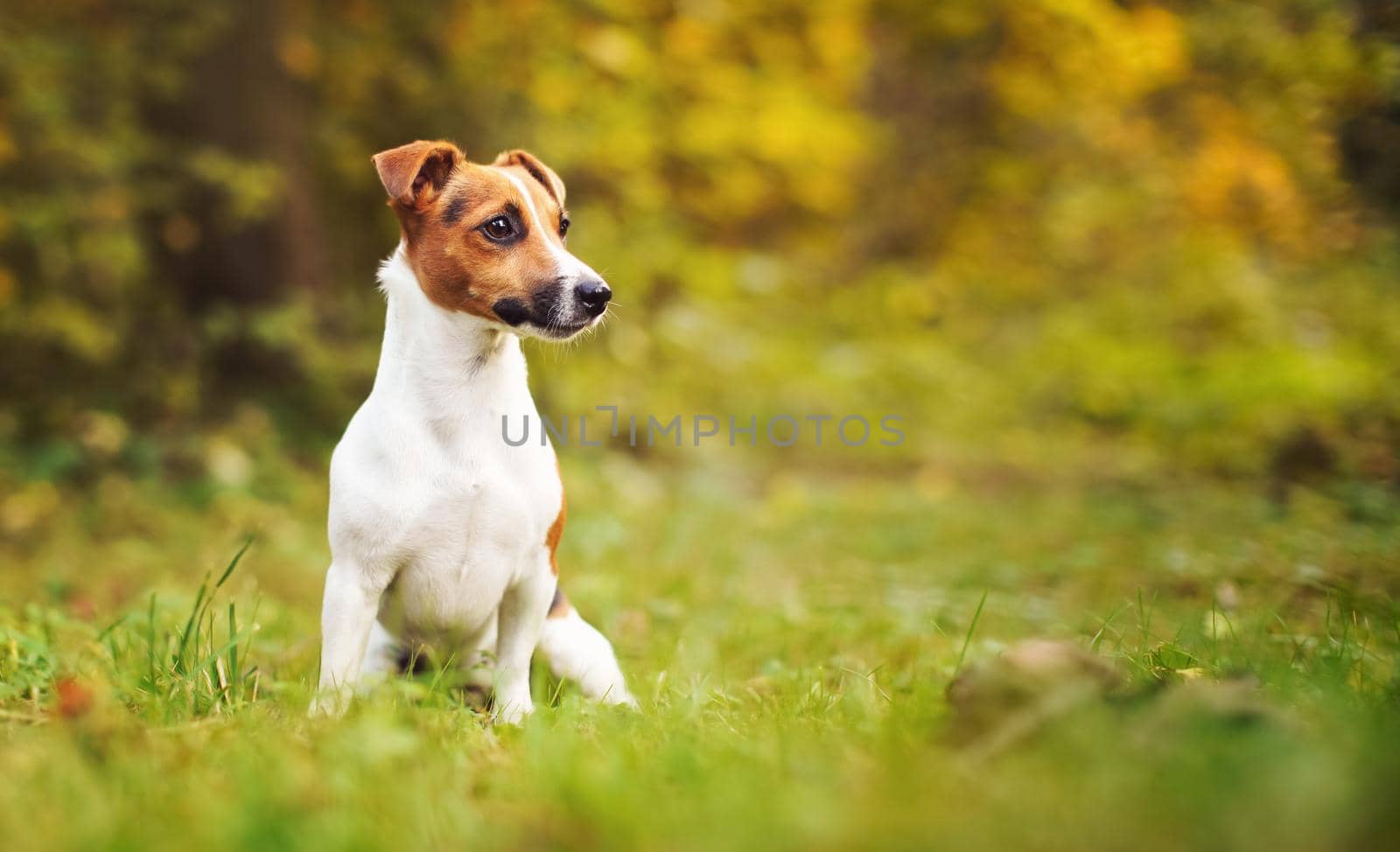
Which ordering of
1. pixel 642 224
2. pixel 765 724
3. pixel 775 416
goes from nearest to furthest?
pixel 765 724
pixel 642 224
pixel 775 416

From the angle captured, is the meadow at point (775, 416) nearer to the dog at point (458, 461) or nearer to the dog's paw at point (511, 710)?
the dog's paw at point (511, 710)

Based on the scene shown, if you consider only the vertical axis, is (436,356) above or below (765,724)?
above

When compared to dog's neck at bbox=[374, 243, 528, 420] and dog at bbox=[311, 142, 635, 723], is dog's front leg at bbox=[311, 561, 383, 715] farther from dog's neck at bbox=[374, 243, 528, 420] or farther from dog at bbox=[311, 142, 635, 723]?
dog's neck at bbox=[374, 243, 528, 420]

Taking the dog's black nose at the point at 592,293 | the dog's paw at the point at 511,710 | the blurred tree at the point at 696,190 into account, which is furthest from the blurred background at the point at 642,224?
the dog's black nose at the point at 592,293

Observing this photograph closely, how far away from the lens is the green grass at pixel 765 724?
1621mm

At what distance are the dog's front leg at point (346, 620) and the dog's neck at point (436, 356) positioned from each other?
0.52m

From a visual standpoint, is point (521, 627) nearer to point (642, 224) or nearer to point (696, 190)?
point (642, 224)

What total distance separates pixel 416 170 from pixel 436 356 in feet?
1.95

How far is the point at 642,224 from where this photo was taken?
8.12m

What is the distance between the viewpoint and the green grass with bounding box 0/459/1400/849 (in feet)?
5.32

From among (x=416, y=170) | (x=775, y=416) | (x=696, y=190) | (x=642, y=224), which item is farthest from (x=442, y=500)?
(x=775, y=416)

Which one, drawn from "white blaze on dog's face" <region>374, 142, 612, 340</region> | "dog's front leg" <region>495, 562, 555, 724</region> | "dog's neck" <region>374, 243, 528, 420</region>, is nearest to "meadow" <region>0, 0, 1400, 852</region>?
"dog's front leg" <region>495, 562, 555, 724</region>

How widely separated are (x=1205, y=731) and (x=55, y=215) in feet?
23.4

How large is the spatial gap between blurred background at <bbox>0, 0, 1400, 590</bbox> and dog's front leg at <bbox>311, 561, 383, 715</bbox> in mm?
3057
